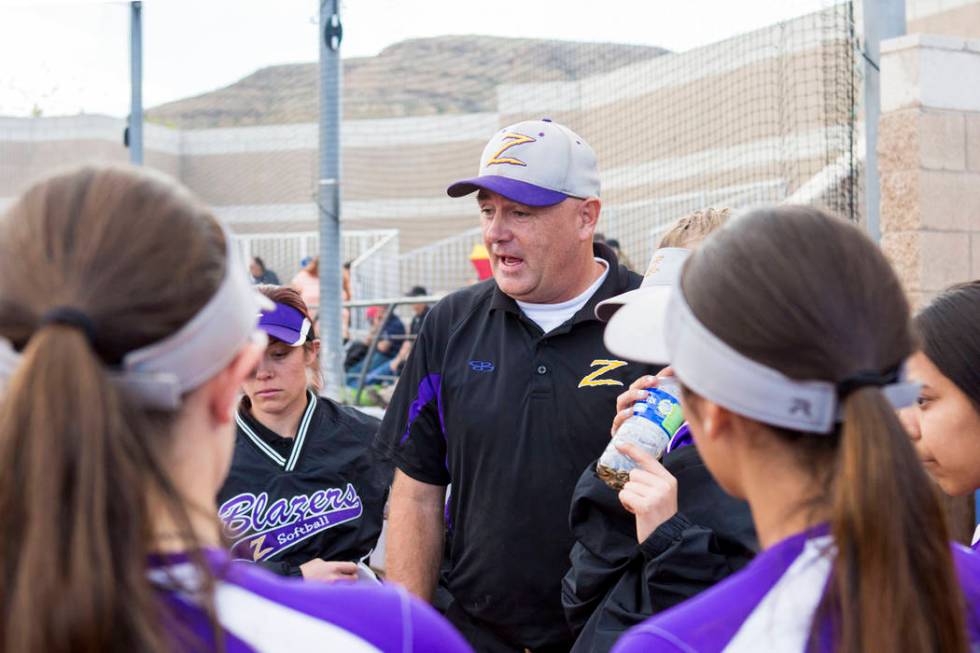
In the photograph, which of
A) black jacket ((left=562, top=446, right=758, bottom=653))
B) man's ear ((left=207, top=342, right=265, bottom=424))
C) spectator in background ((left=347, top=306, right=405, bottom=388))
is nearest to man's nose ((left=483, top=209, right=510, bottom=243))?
black jacket ((left=562, top=446, right=758, bottom=653))

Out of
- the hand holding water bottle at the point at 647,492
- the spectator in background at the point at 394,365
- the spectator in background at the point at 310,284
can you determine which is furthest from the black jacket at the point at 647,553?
the spectator in background at the point at 310,284

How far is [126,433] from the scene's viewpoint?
4.34 ft

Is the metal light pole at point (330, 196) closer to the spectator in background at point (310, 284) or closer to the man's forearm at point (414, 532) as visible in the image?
the man's forearm at point (414, 532)

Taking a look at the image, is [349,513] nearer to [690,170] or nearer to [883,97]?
[883,97]

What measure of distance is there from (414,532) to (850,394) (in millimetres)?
2285

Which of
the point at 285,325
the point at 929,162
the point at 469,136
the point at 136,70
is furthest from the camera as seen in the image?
the point at 469,136

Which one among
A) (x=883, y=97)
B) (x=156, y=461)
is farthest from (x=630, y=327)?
(x=883, y=97)

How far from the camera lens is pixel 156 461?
1358mm

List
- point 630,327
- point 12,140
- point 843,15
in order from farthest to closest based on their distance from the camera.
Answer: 1. point 12,140
2. point 843,15
3. point 630,327

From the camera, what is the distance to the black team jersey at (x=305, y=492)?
139 inches

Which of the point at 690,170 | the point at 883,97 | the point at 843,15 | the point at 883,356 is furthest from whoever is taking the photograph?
the point at 690,170

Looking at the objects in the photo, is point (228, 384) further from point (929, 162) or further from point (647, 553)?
point (929, 162)

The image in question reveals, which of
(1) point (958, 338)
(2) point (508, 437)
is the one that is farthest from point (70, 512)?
(2) point (508, 437)

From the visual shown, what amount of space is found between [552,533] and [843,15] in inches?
198
